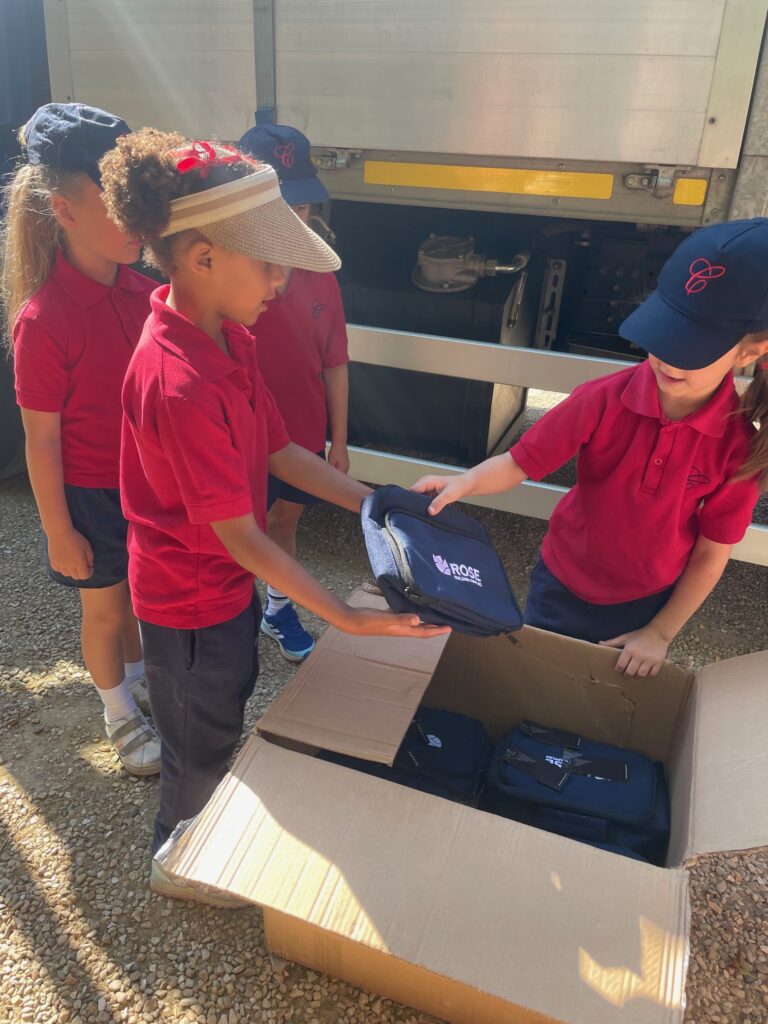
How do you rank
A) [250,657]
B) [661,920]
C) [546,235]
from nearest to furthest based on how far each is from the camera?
[661,920], [250,657], [546,235]

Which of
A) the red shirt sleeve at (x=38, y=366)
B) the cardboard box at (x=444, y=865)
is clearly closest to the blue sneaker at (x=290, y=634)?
the cardboard box at (x=444, y=865)

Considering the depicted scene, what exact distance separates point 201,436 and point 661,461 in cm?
100

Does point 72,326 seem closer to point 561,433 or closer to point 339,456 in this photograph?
point 339,456

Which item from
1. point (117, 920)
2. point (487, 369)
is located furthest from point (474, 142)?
point (117, 920)

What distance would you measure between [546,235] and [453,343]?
26.8 inches

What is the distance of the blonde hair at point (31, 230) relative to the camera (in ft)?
5.44

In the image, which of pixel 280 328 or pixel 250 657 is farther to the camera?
pixel 280 328

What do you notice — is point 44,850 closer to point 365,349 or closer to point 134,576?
point 134,576

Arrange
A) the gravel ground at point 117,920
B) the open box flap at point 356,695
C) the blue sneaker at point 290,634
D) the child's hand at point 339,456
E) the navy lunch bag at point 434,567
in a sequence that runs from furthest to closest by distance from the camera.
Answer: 1. the blue sneaker at point 290,634
2. the child's hand at point 339,456
3. the gravel ground at point 117,920
4. the open box flap at point 356,695
5. the navy lunch bag at point 434,567

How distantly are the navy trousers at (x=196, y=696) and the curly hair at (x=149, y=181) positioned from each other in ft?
2.64

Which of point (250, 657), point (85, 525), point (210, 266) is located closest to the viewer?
point (210, 266)

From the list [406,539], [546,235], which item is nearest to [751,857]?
[406,539]

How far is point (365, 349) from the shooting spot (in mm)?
2994

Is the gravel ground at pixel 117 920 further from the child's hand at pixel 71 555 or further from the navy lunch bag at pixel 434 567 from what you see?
the navy lunch bag at pixel 434 567
